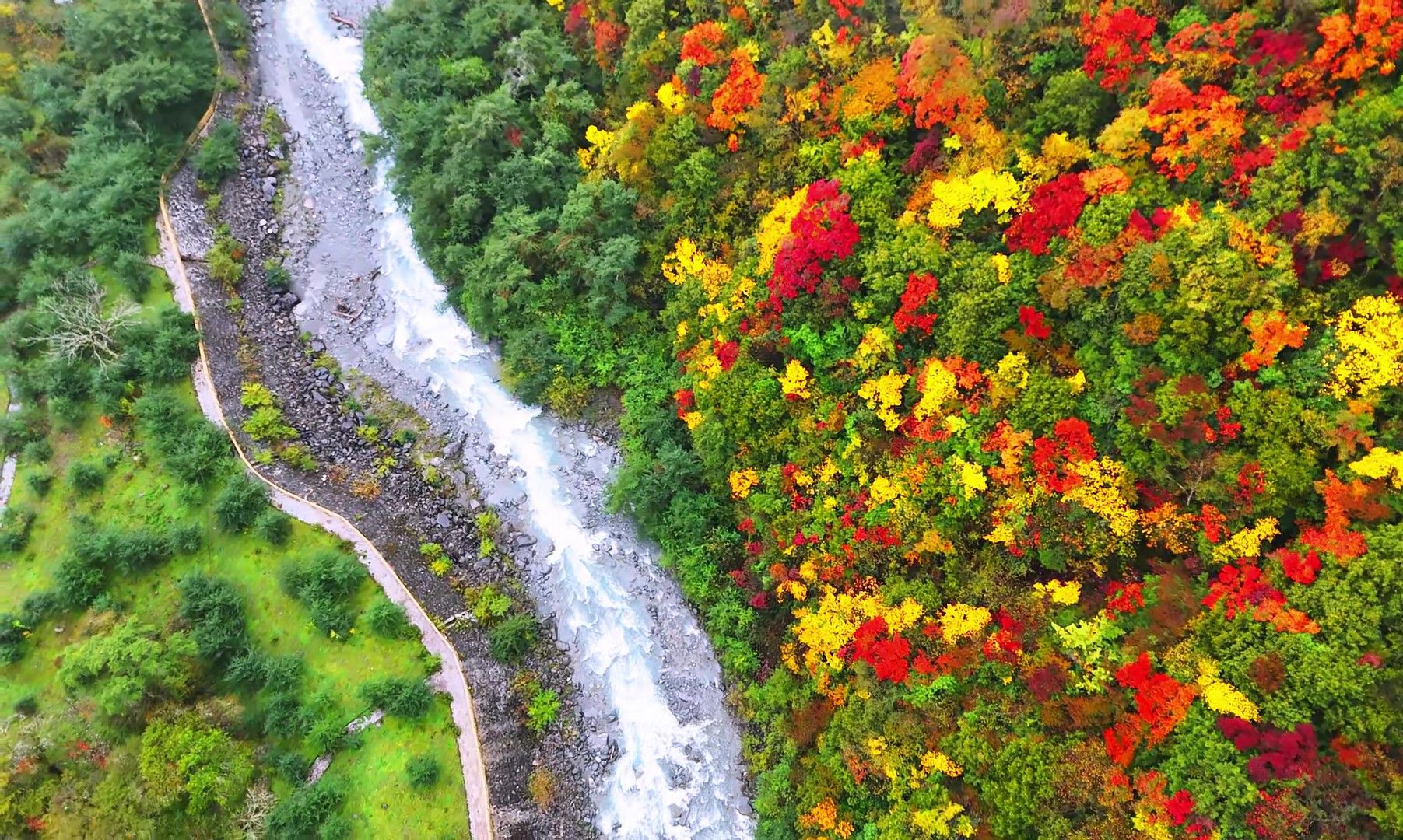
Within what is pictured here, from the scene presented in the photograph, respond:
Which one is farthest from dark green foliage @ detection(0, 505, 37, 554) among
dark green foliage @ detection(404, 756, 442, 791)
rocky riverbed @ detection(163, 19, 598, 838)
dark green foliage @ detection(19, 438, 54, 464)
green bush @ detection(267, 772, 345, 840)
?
dark green foliage @ detection(404, 756, 442, 791)

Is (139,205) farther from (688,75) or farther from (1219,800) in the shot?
(1219,800)

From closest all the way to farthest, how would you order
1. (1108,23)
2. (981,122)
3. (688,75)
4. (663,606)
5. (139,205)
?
(1108,23) → (981,122) → (688,75) → (663,606) → (139,205)

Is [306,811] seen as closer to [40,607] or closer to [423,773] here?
[423,773]

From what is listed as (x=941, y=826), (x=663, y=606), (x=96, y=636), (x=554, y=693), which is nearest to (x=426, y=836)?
(x=554, y=693)

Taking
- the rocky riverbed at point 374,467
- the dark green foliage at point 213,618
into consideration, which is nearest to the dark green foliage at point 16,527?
the dark green foliage at point 213,618

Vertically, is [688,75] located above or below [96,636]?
above

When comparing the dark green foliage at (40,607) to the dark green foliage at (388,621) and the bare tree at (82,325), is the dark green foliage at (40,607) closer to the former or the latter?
the bare tree at (82,325)

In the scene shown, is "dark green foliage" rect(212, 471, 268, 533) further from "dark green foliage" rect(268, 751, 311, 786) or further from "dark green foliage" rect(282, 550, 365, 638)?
"dark green foliage" rect(268, 751, 311, 786)
